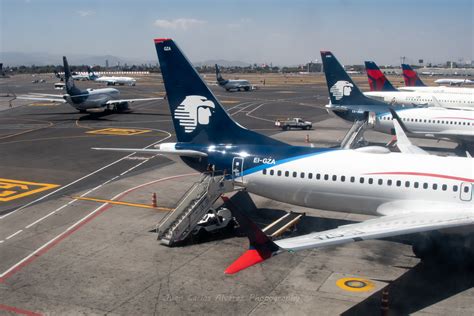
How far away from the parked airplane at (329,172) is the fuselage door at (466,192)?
0.04 m

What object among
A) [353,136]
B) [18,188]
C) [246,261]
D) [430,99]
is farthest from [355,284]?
[430,99]

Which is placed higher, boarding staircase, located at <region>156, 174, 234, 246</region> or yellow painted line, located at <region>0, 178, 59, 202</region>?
boarding staircase, located at <region>156, 174, 234, 246</region>

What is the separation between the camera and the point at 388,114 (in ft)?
169

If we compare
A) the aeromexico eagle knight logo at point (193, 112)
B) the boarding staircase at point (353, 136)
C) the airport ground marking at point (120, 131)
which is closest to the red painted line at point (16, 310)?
the aeromexico eagle knight logo at point (193, 112)

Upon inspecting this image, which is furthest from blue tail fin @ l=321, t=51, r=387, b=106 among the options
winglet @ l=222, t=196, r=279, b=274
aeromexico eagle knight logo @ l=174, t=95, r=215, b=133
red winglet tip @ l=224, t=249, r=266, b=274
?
red winglet tip @ l=224, t=249, r=266, b=274

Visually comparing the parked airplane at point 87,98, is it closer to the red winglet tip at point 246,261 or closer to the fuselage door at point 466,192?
the fuselage door at point 466,192

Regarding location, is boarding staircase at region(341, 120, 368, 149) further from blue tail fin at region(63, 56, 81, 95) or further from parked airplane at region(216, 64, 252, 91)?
parked airplane at region(216, 64, 252, 91)

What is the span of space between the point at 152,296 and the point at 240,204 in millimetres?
13052

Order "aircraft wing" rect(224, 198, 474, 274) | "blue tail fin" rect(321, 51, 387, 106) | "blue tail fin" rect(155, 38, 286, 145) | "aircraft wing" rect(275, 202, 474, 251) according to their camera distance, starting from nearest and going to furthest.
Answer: "aircraft wing" rect(224, 198, 474, 274), "aircraft wing" rect(275, 202, 474, 251), "blue tail fin" rect(155, 38, 286, 145), "blue tail fin" rect(321, 51, 387, 106)

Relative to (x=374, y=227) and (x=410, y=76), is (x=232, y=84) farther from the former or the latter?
(x=374, y=227)

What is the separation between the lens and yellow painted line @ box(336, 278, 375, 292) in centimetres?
1938

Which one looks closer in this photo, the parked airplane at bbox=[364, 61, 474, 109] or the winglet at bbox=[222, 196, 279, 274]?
the winglet at bbox=[222, 196, 279, 274]

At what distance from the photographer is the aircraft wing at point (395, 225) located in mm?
16511

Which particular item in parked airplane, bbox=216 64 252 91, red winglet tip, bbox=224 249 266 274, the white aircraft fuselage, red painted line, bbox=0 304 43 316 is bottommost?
red painted line, bbox=0 304 43 316
